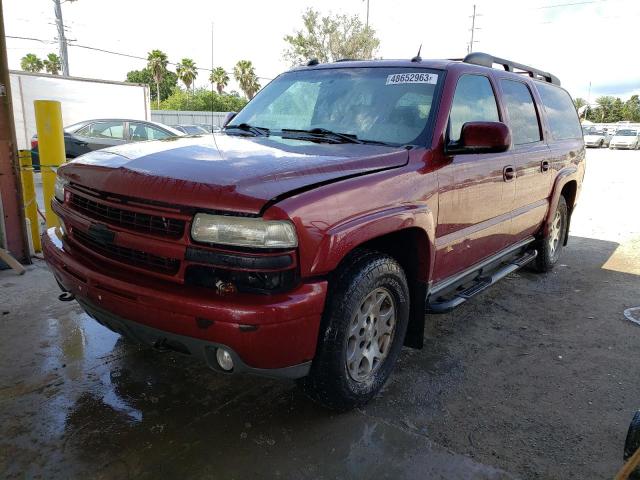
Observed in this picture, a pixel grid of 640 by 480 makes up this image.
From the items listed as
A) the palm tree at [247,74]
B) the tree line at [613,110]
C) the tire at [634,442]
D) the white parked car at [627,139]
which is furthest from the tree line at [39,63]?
the tree line at [613,110]

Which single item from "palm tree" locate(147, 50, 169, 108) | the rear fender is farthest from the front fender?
"palm tree" locate(147, 50, 169, 108)

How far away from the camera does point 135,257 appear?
2375 mm

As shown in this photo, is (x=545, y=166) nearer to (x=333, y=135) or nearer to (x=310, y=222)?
(x=333, y=135)

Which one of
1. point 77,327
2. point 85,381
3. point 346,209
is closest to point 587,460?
point 346,209

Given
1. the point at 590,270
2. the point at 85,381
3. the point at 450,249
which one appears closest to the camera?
the point at 85,381

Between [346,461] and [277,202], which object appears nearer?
[277,202]

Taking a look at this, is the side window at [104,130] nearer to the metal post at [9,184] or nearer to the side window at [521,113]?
the metal post at [9,184]

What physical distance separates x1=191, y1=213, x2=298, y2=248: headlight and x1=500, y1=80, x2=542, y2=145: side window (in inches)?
104

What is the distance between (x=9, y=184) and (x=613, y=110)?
317 ft

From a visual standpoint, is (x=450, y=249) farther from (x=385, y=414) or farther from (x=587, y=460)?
A: (x=587, y=460)

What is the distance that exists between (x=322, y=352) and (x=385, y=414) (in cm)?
67

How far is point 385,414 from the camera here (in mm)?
2799

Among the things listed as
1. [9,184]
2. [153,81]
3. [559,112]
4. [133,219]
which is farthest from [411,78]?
[153,81]

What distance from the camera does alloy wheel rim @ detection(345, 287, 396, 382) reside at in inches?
105
